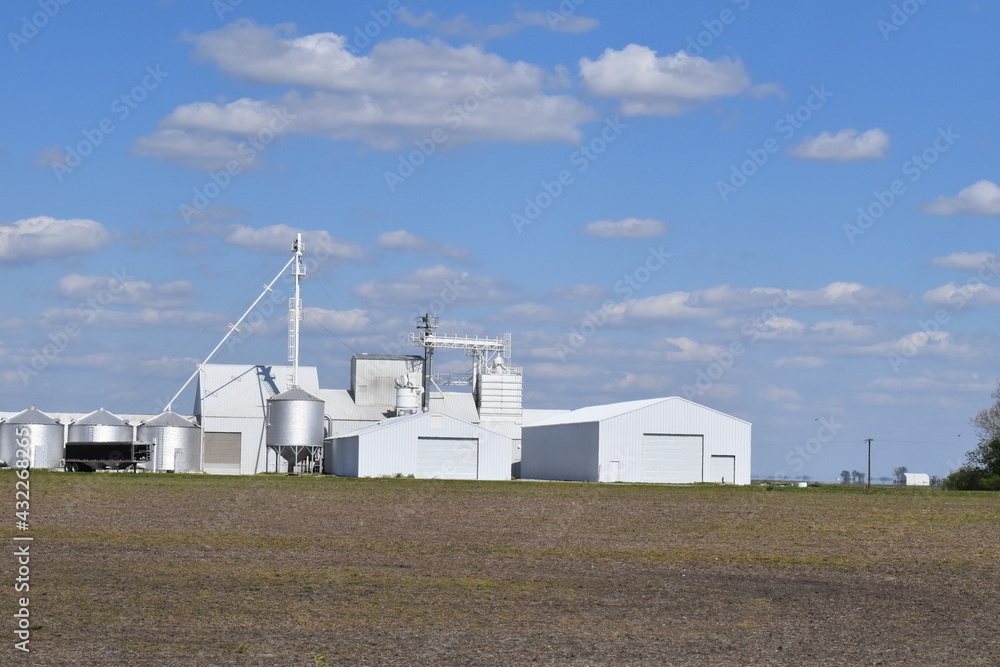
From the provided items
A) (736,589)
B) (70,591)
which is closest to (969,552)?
(736,589)

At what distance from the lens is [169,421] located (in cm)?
6681

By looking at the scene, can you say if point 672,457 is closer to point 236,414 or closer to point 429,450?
point 429,450

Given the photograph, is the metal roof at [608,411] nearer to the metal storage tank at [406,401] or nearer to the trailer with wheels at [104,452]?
the metal storage tank at [406,401]

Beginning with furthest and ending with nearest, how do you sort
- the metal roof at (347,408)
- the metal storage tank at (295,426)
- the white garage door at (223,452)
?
the metal roof at (347,408) → the white garage door at (223,452) → the metal storage tank at (295,426)

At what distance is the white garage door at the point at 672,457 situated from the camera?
60.7m

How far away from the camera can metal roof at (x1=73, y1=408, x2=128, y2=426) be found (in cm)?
6688

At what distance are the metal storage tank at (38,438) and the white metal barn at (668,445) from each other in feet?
98.9

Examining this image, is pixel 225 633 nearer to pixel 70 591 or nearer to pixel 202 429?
pixel 70 591

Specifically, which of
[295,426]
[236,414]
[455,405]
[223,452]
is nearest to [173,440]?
[223,452]

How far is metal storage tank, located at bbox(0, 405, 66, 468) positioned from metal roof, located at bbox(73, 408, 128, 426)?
1487 millimetres

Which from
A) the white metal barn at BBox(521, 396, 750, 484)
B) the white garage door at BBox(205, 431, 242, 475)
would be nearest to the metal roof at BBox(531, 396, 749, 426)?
the white metal barn at BBox(521, 396, 750, 484)

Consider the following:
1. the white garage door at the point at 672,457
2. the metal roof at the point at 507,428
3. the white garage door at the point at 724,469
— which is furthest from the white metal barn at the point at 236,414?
the white garage door at the point at 724,469

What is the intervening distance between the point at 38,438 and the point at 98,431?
3256mm

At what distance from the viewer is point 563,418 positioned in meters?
75.2
